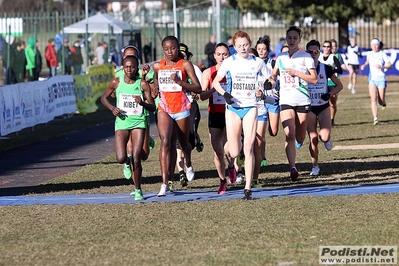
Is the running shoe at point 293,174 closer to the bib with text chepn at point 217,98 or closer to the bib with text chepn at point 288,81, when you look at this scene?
the bib with text chepn at point 288,81

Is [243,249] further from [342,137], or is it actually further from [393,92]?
[393,92]

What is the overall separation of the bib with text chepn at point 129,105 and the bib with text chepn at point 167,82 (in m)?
0.45

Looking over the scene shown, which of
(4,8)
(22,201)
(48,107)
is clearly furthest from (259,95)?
(4,8)

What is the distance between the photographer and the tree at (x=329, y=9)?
46.0 meters

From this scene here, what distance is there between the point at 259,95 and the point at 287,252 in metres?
3.66

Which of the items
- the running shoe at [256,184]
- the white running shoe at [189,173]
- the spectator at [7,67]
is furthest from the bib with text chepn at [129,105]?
the spectator at [7,67]

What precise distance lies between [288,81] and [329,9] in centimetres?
3337

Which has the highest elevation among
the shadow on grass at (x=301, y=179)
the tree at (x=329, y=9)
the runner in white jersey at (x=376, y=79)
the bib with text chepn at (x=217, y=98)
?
the tree at (x=329, y=9)

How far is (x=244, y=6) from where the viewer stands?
48969mm

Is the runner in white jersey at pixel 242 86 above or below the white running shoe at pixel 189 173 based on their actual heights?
above

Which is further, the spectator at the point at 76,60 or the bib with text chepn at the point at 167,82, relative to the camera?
the spectator at the point at 76,60

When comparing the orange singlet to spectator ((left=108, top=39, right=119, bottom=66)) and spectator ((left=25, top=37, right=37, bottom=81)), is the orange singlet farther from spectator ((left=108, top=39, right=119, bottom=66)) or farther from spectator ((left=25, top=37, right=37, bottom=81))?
spectator ((left=108, top=39, right=119, bottom=66))

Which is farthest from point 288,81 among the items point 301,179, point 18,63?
point 18,63

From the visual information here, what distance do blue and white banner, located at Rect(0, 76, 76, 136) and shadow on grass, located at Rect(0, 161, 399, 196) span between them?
6.63 metres
